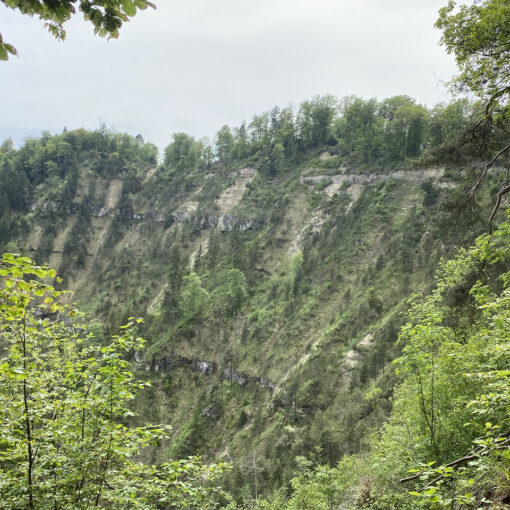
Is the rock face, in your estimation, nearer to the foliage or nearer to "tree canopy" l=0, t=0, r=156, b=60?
the foliage

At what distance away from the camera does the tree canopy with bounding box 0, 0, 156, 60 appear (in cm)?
278

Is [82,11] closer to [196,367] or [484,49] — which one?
[484,49]

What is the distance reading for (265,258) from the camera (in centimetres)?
5781

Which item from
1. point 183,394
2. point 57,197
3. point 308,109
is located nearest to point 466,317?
point 183,394

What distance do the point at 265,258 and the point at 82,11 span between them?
180ft

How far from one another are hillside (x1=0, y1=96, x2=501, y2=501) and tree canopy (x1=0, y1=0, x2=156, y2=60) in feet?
31.6

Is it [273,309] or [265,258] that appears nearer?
[273,309]

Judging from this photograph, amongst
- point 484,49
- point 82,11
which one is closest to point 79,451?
point 82,11

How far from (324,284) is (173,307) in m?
23.4

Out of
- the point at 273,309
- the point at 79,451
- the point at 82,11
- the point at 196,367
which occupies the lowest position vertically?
the point at 196,367

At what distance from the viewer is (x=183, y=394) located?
45594mm

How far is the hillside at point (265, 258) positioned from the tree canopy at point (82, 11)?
9643mm

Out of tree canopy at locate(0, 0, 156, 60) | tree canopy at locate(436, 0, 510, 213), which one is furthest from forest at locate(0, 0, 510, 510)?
tree canopy at locate(0, 0, 156, 60)

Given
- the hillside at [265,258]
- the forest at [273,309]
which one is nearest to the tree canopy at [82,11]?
the forest at [273,309]
